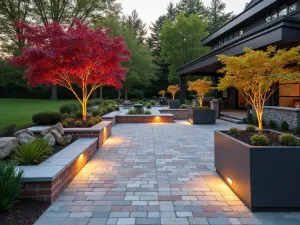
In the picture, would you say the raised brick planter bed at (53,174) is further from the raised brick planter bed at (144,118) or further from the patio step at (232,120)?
the patio step at (232,120)

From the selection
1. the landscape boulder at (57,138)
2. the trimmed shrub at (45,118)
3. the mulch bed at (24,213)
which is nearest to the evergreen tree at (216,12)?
the trimmed shrub at (45,118)

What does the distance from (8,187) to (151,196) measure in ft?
6.12

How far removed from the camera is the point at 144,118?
13664mm

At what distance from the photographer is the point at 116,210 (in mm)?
3025

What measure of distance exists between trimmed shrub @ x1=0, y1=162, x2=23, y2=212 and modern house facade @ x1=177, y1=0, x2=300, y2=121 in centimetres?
499

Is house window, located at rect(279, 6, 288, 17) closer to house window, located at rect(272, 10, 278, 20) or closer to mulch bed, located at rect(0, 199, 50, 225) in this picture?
house window, located at rect(272, 10, 278, 20)

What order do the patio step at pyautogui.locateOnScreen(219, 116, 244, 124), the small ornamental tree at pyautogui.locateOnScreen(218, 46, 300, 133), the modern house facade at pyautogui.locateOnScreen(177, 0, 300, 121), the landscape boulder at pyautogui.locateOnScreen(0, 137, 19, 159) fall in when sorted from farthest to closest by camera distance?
the patio step at pyautogui.locateOnScreen(219, 116, 244, 124)
the modern house facade at pyautogui.locateOnScreen(177, 0, 300, 121)
the landscape boulder at pyautogui.locateOnScreen(0, 137, 19, 159)
the small ornamental tree at pyautogui.locateOnScreen(218, 46, 300, 133)

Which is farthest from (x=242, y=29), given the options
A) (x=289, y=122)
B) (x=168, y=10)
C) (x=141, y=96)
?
(x=168, y=10)

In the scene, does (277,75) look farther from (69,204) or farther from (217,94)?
(217,94)

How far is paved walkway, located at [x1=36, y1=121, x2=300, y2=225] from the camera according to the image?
2787mm

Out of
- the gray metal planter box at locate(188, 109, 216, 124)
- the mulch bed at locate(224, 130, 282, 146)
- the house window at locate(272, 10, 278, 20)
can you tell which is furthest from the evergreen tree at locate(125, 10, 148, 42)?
the mulch bed at locate(224, 130, 282, 146)

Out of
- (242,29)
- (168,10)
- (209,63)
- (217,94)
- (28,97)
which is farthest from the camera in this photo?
(168,10)

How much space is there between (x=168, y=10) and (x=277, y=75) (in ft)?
143

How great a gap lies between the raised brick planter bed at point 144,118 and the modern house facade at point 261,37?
12.9ft
